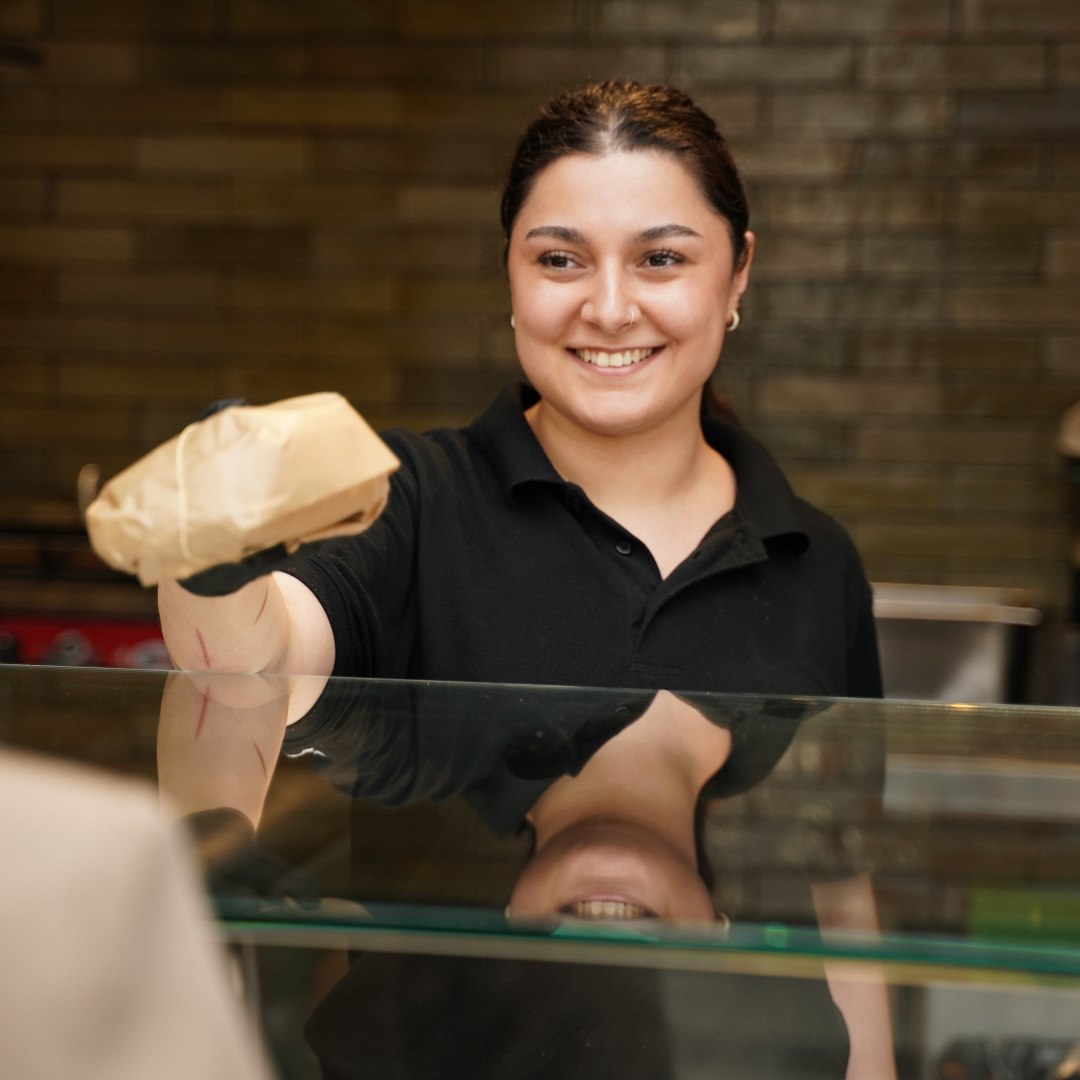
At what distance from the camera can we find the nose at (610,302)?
49.5 inches

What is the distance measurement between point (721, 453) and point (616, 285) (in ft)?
0.98

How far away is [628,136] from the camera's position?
51.1 inches

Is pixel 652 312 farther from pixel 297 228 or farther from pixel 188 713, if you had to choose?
pixel 297 228

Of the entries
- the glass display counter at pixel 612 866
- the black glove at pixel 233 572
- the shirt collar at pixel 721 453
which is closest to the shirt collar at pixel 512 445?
the shirt collar at pixel 721 453

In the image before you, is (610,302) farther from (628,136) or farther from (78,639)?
(78,639)

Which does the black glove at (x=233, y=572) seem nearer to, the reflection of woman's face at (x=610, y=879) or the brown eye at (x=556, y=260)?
the reflection of woman's face at (x=610, y=879)

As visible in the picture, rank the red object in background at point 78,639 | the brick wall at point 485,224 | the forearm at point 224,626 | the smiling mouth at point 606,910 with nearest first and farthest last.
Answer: the smiling mouth at point 606,910 → the forearm at point 224,626 → the red object in background at point 78,639 → the brick wall at point 485,224

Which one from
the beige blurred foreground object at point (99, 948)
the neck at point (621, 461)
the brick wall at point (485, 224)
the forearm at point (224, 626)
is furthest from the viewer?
the brick wall at point (485, 224)

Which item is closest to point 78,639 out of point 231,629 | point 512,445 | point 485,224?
point 485,224

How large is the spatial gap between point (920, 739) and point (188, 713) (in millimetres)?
380

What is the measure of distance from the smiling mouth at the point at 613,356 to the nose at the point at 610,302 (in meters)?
0.03

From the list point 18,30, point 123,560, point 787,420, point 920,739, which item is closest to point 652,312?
point 920,739

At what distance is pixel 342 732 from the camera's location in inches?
29.6

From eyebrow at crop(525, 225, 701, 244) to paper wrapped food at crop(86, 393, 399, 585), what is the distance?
0.70 metres
